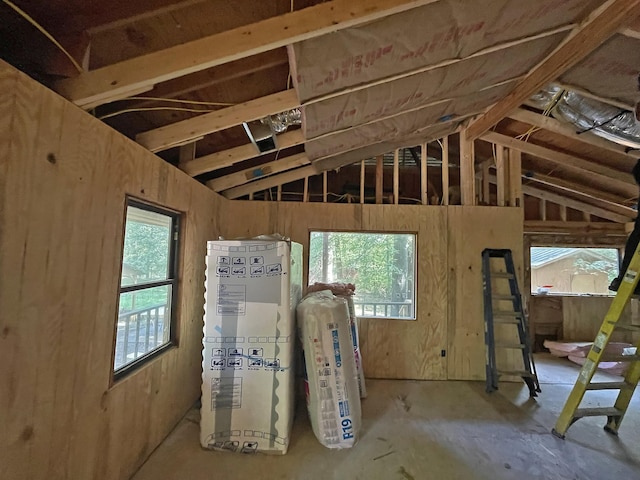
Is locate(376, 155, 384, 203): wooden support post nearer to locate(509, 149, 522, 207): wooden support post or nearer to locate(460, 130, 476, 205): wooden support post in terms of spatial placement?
locate(460, 130, 476, 205): wooden support post

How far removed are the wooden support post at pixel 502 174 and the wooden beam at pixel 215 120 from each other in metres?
3.10

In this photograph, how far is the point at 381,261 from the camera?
167 inches

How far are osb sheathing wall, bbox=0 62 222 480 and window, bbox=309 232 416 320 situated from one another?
2.39 m

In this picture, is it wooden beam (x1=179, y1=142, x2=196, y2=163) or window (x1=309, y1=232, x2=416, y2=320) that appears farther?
window (x1=309, y1=232, x2=416, y2=320)

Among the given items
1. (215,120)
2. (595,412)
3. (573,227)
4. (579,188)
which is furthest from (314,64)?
(573,227)

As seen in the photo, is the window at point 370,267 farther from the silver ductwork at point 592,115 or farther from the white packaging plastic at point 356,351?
the silver ductwork at point 592,115

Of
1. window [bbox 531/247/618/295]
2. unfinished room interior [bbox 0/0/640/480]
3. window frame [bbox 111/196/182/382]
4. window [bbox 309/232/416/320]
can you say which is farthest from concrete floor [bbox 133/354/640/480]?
window [bbox 531/247/618/295]

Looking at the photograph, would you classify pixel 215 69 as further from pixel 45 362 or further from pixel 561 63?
pixel 561 63

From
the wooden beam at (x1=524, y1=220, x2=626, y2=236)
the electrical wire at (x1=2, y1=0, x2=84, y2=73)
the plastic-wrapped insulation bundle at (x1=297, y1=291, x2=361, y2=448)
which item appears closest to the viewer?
the electrical wire at (x1=2, y1=0, x2=84, y2=73)

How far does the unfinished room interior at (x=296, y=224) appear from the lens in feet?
4.38

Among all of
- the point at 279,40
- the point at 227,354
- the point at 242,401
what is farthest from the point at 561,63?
the point at 242,401

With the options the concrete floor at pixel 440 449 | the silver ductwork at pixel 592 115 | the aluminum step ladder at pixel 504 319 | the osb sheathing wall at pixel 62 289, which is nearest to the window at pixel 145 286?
the osb sheathing wall at pixel 62 289

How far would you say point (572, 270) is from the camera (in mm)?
5551

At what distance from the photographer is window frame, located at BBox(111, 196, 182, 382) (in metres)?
1.86
